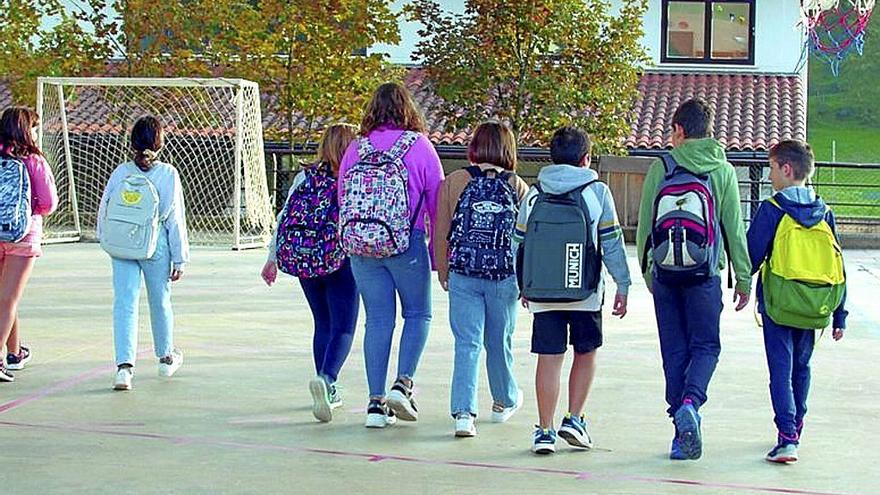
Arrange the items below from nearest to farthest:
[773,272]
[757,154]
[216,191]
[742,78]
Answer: [773,272] → [216,191] → [757,154] → [742,78]

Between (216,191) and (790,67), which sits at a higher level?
(790,67)

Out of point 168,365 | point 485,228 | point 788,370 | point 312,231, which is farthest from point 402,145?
point 168,365

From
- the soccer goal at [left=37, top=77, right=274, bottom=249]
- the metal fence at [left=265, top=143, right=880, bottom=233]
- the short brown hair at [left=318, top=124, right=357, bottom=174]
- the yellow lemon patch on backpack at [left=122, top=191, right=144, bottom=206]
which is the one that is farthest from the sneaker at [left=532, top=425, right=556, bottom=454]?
the metal fence at [left=265, top=143, right=880, bottom=233]

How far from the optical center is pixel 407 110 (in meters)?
7.59

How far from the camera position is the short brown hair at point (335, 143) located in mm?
7867

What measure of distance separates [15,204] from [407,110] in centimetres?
272

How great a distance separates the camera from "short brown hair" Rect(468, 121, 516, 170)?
737 centimetres

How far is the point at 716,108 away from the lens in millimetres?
32062

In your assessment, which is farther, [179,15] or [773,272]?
[179,15]

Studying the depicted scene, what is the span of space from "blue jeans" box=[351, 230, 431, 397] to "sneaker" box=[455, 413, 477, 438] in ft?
1.43

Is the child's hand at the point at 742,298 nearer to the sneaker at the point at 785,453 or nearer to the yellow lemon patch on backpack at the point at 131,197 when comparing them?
the sneaker at the point at 785,453

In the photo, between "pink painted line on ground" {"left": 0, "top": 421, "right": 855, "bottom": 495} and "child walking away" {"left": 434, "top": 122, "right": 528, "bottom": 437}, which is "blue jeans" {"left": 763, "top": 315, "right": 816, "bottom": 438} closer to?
"pink painted line on ground" {"left": 0, "top": 421, "right": 855, "bottom": 495}

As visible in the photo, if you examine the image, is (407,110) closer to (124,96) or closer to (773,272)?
(773,272)

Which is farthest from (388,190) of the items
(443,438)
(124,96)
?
(124,96)
